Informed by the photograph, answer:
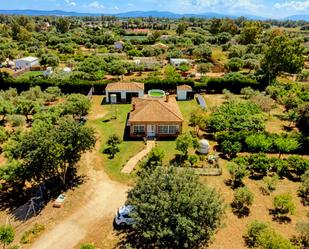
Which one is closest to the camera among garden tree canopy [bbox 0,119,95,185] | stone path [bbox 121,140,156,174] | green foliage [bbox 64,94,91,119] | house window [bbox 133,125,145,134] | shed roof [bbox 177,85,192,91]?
garden tree canopy [bbox 0,119,95,185]

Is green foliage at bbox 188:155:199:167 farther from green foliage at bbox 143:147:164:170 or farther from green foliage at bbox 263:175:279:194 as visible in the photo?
green foliage at bbox 263:175:279:194

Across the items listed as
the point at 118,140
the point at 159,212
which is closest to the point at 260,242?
the point at 159,212

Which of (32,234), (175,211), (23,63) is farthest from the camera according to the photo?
(23,63)

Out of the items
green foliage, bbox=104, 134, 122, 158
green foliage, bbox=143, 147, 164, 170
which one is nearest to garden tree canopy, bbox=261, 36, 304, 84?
green foliage, bbox=104, 134, 122, 158

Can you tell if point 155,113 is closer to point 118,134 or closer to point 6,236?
point 118,134

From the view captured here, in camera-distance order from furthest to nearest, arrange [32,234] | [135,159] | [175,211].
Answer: [135,159] → [32,234] → [175,211]

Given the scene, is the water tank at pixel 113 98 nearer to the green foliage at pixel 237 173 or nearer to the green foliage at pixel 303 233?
the green foliage at pixel 237 173

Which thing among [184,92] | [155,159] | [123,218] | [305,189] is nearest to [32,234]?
[123,218]
